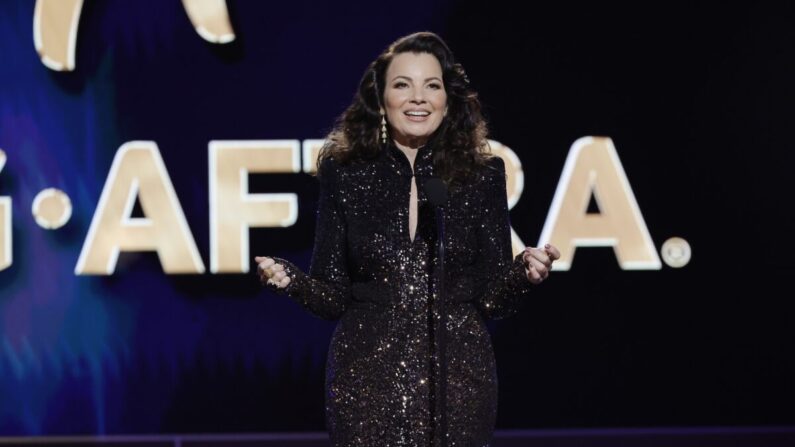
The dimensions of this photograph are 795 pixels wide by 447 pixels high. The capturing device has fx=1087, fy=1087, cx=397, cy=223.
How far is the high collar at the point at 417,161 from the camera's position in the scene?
2.35m

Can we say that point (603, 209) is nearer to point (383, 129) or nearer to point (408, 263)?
point (383, 129)

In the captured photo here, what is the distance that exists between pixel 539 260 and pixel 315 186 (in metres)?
2.90

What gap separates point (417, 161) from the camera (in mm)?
2359

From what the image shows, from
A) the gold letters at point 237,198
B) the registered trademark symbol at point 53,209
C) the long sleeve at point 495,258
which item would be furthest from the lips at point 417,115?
the registered trademark symbol at point 53,209

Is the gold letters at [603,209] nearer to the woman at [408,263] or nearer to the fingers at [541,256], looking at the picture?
the woman at [408,263]

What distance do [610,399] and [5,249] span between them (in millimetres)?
2803

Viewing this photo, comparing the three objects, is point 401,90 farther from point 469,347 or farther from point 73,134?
point 73,134

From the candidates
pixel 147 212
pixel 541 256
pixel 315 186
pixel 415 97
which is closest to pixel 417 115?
pixel 415 97

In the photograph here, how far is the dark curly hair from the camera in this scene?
7.73 ft

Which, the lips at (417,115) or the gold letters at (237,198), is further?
the gold letters at (237,198)

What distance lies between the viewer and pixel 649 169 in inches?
192

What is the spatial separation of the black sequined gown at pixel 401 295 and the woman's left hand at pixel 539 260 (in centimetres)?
5

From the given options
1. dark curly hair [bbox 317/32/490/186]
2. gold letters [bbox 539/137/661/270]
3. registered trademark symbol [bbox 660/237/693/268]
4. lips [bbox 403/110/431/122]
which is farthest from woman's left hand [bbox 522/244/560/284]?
registered trademark symbol [bbox 660/237/693/268]

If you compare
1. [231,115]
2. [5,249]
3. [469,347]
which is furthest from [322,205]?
[5,249]
